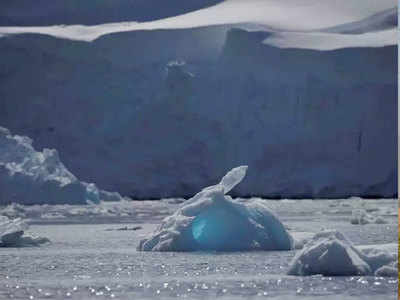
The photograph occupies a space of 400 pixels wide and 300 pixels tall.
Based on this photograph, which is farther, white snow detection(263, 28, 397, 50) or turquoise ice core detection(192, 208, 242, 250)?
white snow detection(263, 28, 397, 50)

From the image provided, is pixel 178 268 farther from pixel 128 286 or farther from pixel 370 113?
pixel 370 113

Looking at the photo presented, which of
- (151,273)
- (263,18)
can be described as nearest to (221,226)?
(151,273)

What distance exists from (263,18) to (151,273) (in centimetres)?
3077

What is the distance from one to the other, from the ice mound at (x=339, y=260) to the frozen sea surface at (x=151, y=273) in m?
0.17

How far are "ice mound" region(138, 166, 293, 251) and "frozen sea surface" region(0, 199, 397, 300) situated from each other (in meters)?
0.30

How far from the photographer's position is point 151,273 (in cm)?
1133

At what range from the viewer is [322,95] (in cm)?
3297

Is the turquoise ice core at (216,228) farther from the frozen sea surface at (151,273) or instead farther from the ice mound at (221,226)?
the frozen sea surface at (151,273)

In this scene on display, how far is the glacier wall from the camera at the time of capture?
3158 centimetres

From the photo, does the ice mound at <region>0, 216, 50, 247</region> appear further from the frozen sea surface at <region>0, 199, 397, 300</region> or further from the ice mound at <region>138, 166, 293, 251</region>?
the ice mound at <region>138, 166, 293, 251</region>

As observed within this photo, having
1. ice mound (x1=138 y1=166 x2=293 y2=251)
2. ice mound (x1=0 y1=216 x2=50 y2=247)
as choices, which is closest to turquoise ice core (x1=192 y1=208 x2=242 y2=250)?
ice mound (x1=138 y1=166 x2=293 y2=251)

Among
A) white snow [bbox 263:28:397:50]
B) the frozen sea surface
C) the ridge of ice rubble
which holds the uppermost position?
white snow [bbox 263:28:397:50]

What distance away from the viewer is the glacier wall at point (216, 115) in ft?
104

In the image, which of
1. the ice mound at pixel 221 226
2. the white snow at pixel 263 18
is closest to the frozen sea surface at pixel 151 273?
the ice mound at pixel 221 226
